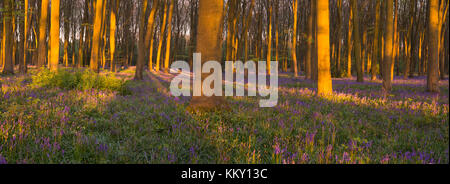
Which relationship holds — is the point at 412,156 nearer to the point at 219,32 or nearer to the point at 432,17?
the point at 219,32

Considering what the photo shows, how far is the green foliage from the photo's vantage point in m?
9.54

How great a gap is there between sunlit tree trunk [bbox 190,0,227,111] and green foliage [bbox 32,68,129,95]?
16.7ft

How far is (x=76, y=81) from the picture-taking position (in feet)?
32.6

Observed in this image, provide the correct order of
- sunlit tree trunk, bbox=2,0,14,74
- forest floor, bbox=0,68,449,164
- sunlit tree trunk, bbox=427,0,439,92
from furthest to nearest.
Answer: sunlit tree trunk, bbox=2,0,14,74 → sunlit tree trunk, bbox=427,0,439,92 → forest floor, bbox=0,68,449,164

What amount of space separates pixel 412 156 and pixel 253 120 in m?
2.78

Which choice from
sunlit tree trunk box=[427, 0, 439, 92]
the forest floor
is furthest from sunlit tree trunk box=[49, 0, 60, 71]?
sunlit tree trunk box=[427, 0, 439, 92]

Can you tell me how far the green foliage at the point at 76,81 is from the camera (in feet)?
31.3

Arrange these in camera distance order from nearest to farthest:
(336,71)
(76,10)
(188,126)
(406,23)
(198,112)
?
1. (188,126)
2. (198,112)
3. (336,71)
4. (406,23)
5. (76,10)

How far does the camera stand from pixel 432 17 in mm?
10539

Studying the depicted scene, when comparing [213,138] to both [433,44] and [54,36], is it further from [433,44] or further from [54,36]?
[54,36]

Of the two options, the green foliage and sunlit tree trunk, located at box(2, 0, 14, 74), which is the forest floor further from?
sunlit tree trunk, located at box(2, 0, 14, 74)

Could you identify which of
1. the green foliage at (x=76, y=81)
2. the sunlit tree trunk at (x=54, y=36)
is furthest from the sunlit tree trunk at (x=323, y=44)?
the sunlit tree trunk at (x=54, y=36)
